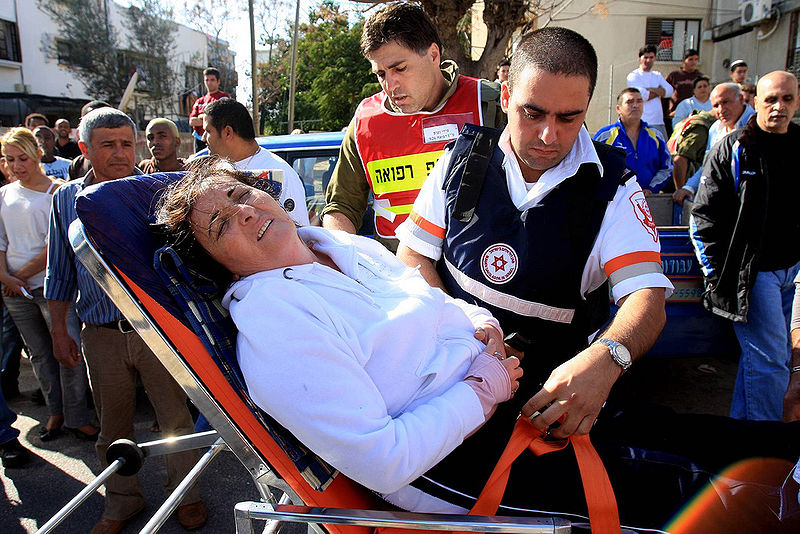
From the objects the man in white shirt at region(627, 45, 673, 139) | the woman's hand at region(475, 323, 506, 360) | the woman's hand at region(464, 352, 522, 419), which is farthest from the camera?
the man in white shirt at region(627, 45, 673, 139)

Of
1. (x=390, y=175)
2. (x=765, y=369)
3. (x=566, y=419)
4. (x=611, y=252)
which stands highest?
(x=390, y=175)

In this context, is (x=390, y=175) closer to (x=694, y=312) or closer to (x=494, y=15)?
(x=694, y=312)

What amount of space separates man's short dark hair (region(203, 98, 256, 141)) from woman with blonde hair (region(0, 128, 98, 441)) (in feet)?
4.29

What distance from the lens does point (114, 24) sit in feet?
98.0

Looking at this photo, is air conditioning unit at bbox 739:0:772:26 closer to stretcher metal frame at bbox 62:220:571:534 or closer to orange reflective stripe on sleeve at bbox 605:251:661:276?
orange reflective stripe on sleeve at bbox 605:251:661:276

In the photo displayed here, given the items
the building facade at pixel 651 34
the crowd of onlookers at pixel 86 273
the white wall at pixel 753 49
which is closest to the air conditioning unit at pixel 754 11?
the white wall at pixel 753 49

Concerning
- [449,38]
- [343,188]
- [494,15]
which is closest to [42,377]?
[343,188]

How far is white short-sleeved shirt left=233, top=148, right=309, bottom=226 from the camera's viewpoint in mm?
3191

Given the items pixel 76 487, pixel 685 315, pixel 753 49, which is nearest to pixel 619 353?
pixel 685 315

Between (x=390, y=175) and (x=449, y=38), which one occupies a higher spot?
(x=449, y=38)

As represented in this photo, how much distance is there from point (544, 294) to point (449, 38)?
809cm

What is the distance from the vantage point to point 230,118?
11.9ft

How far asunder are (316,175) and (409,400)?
3258mm

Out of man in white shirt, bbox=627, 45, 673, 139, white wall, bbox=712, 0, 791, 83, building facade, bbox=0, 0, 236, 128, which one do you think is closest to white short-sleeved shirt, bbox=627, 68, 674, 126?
man in white shirt, bbox=627, 45, 673, 139
